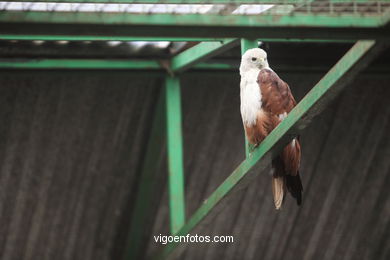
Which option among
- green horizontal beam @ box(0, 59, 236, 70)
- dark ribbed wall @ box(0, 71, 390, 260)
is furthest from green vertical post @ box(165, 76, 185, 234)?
dark ribbed wall @ box(0, 71, 390, 260)

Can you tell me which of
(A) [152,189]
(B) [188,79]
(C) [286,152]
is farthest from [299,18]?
(A) [152,189]

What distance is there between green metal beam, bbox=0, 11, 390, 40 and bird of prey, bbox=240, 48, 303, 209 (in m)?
1.08

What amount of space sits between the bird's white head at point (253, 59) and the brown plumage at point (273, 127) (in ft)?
0.28

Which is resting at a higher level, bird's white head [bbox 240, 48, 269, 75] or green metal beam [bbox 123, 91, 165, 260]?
bird's white head [bbox 240, 48, 269, 75]

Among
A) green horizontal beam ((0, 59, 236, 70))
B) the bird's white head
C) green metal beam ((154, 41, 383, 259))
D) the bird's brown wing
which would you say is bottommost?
green metal beam ((154, 41, 383, 259))

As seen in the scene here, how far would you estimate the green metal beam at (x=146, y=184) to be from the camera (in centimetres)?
784

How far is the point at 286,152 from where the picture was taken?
5598 mm

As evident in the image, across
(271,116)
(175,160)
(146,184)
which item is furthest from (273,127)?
(146,184)

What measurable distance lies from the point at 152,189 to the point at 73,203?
0.75 meters

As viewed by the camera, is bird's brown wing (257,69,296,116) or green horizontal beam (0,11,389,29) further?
bird's brown wing (257,69,296,116)

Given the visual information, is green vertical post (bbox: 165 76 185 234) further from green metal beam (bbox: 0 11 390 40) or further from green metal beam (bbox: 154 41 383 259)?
green metal beam (bbox: 0 11 390 40)

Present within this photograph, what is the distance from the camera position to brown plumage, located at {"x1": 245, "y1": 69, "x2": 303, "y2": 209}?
221 inches

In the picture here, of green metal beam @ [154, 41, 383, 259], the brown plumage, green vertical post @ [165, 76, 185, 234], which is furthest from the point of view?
green vertical post @ [165, 76, 185, 234]

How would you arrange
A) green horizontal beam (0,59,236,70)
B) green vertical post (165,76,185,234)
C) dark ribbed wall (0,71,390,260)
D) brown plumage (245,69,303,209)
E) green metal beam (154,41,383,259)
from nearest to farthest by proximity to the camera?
green metal beam (154,41,383,259) → brown plumage (245,69,303,209) → green vertical post (165,76,185,234) → green horizontal beam (0,59,236,70) → dark ribbed wall (0,71,390,260)
